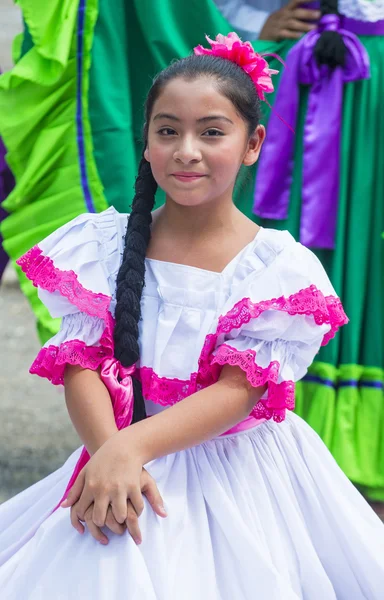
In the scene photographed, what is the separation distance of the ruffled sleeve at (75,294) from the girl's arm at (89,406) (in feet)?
0.06

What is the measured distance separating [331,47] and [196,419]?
118cm

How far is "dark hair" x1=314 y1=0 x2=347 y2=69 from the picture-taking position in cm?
216

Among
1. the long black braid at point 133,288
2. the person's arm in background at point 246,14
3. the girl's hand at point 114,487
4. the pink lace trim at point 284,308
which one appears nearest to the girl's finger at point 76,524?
the girl's hand at point 114,487

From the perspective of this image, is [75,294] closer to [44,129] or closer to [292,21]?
[44,129]

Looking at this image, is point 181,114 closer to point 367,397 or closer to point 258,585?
point 258,585

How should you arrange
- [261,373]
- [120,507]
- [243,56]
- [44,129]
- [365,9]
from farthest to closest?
[44,129]
[365,9]
[243,56]
[261,373]
[120,507]

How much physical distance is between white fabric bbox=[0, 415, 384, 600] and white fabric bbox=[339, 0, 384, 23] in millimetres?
1084

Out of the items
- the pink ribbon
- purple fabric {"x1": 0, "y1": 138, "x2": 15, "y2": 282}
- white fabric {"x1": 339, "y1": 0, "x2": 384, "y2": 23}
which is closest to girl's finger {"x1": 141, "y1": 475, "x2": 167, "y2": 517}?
the pink ribbon

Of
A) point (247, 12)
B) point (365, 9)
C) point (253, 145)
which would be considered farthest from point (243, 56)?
point (247, 12)

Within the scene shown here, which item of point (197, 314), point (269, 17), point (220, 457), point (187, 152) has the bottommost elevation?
point (220, 457)

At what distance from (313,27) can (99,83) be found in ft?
1.73

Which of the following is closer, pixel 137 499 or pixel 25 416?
pixel 137 499

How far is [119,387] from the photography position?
1387 mm

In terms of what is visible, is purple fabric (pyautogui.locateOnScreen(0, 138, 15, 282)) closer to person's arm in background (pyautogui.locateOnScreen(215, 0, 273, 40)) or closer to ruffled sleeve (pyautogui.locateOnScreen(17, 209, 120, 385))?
person's arm in background (pyautogui.locateOnScreen(215, 0, 273, 40))
